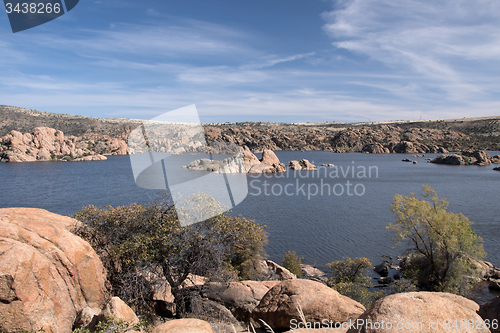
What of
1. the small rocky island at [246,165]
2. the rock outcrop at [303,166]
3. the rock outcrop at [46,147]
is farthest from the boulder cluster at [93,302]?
the rock outcrop at [46,147]

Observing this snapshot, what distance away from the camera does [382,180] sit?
7456cm

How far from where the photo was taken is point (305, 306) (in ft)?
41.8

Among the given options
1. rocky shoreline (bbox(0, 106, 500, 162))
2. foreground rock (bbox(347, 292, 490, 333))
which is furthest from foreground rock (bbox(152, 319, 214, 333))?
rocky shoreline (bbox(0, 106, 500, 162))

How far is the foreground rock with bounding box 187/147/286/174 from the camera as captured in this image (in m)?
91.3

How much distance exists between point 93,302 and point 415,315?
1183 centimetres

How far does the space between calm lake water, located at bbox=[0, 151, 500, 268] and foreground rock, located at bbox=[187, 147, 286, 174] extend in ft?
30.1

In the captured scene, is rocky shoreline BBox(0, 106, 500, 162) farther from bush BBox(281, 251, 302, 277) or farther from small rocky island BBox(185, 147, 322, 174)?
bush BBox(281, 251, 302, 277)

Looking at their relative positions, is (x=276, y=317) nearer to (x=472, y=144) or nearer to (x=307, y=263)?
(x=307, y=263)

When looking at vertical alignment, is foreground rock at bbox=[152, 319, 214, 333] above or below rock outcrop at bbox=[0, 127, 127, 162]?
below

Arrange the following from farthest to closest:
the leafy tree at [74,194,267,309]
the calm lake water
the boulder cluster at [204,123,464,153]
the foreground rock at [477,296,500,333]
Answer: the boulder cluster at [204,123,464,153] < the calm lake water < the leafy tree at [74,194,267,309] < the foreground rock at [477,296,500,333]

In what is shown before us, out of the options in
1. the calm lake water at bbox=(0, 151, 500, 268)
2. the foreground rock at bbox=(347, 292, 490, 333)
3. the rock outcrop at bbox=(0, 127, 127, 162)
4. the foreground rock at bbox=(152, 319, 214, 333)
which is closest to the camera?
the foreground rock at bbox=(347, 292, 490, 333)

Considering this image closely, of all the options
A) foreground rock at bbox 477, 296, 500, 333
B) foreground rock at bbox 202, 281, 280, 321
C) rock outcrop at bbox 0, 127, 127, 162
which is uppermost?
rock outcrop at bbox 0, 127, 127, 162

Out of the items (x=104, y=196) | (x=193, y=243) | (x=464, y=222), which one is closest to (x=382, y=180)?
(x=464, y=222)

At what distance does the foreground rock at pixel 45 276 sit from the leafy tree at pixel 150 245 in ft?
4.83
